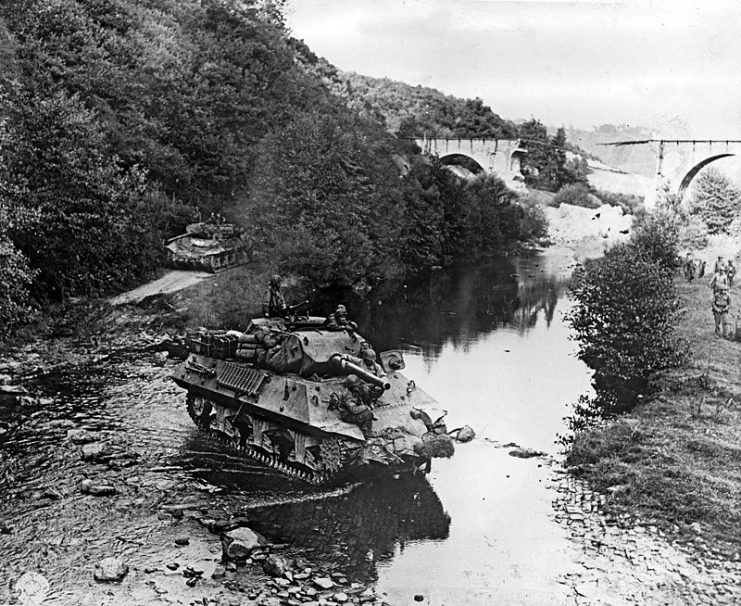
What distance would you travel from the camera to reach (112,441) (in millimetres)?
17719

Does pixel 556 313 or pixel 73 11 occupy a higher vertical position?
pixel 73 11

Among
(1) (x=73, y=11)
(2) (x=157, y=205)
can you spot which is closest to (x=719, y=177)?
(2) (x=157, y=205)

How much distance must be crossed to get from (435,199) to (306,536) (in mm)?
35708

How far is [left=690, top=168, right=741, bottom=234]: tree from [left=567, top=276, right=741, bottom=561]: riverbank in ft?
8.92

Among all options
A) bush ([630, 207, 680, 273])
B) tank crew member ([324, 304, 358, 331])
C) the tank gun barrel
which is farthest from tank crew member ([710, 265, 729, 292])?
the tank gun barrel

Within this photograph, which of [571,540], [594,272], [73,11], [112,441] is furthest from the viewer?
[73,11]

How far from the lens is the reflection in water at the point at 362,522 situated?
13.3 meters

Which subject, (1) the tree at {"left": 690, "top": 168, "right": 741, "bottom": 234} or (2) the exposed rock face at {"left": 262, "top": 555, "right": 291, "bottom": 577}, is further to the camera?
(1) the tree at {"left": 690, "top": 168, "right": 741, "bottom": 234}

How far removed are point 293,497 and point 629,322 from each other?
10.6 metres

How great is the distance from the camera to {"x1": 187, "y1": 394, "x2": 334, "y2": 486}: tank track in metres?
15.4

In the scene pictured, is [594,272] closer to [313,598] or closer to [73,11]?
[313,598]

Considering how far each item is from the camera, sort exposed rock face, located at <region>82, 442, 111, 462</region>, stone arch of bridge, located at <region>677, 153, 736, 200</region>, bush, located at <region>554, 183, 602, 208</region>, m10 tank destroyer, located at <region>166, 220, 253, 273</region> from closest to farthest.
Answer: exposed rock face, located at <region>82, 442, 111, 462</region> → stone arch of bridge, located at <region>677, 153, 736, 200</region> → m10 tank destroyer, located at <region>166, 220, 253, 273</region> → bush, located at <region>554, 183, 602, 208</region>

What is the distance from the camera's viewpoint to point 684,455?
636 inches

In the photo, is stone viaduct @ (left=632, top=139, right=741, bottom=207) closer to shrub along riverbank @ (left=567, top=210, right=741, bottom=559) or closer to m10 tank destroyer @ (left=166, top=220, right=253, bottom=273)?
shrub along riverbank @ (left=567, top=210, right=741, bottom=559)
